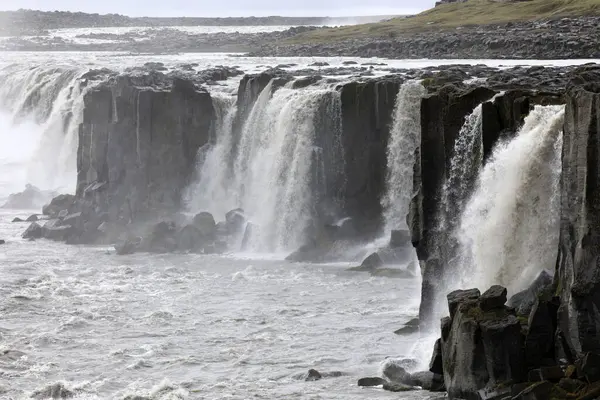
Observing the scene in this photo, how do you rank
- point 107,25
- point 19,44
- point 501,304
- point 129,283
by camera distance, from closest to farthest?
point 501,304, point 129,283, point 19,44, point 107,25

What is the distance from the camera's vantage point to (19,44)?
132 meters

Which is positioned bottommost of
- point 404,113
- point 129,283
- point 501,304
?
point 129,283

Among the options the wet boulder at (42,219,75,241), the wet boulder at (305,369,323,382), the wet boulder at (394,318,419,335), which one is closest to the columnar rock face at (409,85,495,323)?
the wet boulder at (394,318,419,335)

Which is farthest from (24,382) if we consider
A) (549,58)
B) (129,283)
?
(549,58)

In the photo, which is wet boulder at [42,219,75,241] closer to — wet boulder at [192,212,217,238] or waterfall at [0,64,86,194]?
wet boulder at [192,212,217,238]

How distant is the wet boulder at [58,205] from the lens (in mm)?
57859

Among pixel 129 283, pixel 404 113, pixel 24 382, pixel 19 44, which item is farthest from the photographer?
pixel 19 44

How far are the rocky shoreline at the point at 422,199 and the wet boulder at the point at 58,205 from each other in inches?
4.3

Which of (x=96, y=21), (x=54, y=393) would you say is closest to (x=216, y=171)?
(x=54, y=393)

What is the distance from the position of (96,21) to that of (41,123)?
371ft

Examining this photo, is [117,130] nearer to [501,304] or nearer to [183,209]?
[183,209]

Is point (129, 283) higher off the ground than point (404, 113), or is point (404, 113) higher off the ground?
point (404, 113)

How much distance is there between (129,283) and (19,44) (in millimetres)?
94061

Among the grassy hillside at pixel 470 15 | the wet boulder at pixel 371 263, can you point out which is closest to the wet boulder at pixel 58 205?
the wet boulder at pixel 371 263
